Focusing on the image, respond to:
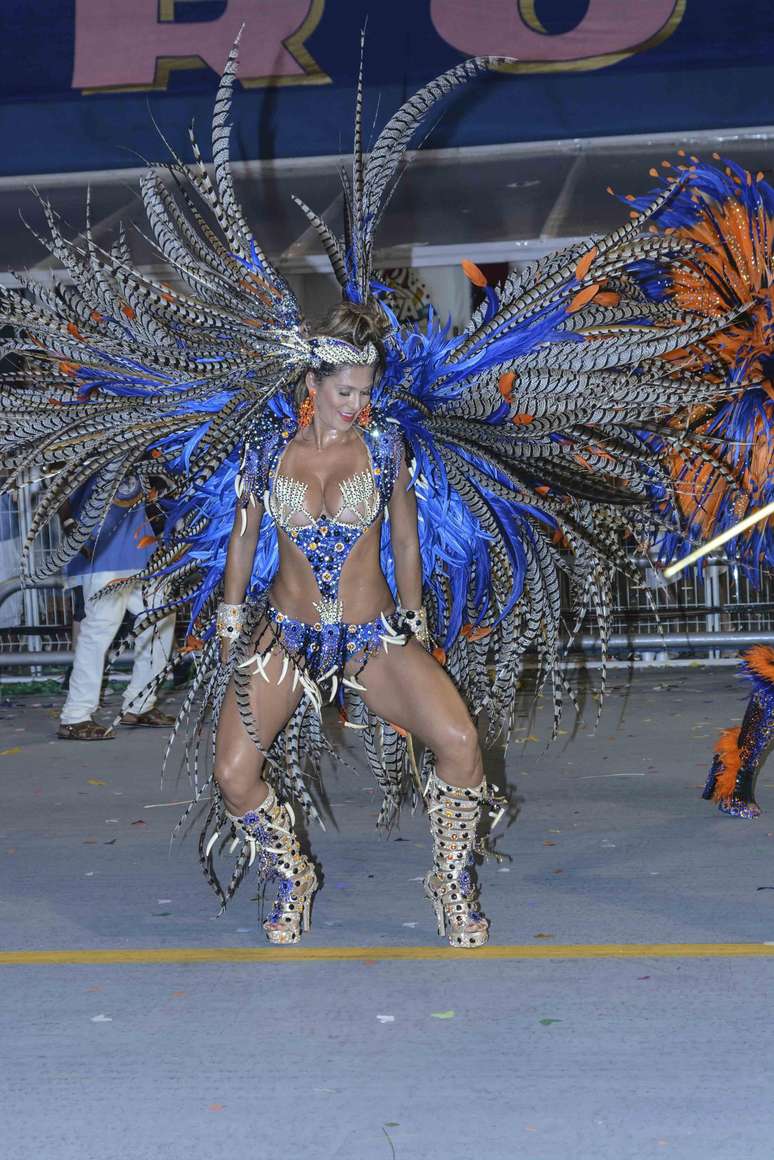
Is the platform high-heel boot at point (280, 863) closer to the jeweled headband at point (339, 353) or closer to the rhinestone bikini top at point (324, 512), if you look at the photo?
the rhinestone bikini top at point (324, 512)

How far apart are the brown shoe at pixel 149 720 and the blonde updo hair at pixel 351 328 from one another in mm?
3813

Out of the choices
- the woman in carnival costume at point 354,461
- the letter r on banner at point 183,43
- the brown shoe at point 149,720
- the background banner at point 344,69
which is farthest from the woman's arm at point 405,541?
the letter r on banner at point 183,43

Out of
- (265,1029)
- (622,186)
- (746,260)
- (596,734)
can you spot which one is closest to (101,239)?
(622,186)

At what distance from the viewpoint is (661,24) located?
9.40m

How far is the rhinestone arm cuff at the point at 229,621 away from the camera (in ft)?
→ 12.2

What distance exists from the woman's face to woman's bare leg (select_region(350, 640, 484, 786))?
0.61 metres

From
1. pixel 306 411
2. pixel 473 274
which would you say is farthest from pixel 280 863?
pixel 473 274

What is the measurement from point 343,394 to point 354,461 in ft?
0.63

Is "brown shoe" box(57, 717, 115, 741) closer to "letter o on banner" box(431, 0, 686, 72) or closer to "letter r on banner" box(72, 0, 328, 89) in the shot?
"letter r on banner" box(72, 0, 328, 89)

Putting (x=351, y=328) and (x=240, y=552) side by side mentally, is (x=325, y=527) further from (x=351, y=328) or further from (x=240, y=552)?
(x=351, y=328)

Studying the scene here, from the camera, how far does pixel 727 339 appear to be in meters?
4.31

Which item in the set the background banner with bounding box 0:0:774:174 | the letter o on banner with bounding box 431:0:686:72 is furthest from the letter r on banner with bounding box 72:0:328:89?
the letter o on banner with bounding box 431:0:686:72

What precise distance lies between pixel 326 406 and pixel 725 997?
1660mm

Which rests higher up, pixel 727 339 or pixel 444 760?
pixel 727 339
